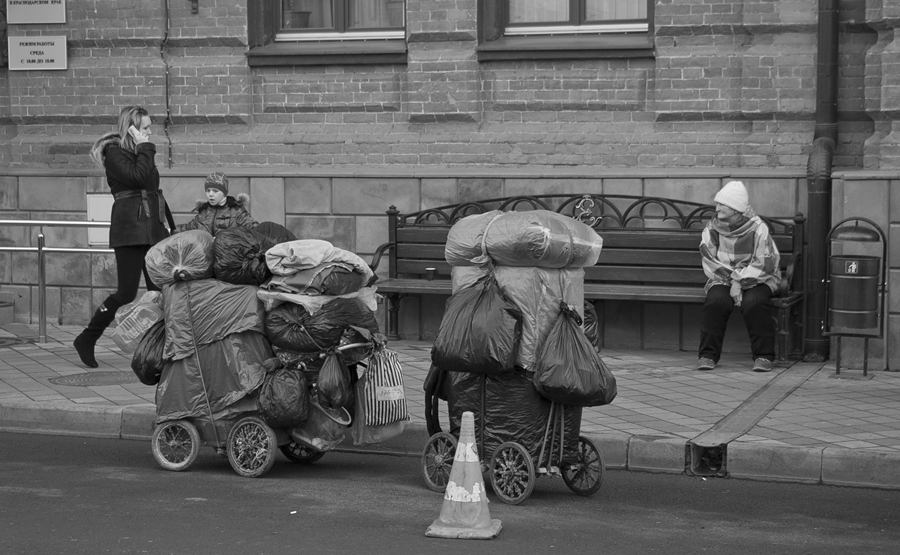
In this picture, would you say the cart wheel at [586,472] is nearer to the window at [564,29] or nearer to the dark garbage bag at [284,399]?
the dark garbage bag at [284,399]

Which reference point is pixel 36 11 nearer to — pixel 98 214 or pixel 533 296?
pixel 98 214

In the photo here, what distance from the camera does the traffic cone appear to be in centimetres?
560

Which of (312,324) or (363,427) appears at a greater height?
(312,324)

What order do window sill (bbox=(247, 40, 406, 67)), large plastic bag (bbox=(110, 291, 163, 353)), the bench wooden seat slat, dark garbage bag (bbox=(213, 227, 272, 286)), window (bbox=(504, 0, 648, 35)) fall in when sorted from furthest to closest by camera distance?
1. window sill (bbox=(247, 40, 406, 67))
2. window (bbox=(504, 0, 648, 35))
3. the bench wooden seat slat
4. large plastic bag (bbox=(110, 291, 163, 353))
5. dark garbage bag (bbox=(213, 227, 272, 286))

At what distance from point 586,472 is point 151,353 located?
8.06 feet

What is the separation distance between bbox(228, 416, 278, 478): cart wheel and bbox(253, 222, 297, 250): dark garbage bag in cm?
98

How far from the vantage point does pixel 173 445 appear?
7047mm

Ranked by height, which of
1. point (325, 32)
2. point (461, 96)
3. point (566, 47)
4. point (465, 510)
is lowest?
point (465, 510)

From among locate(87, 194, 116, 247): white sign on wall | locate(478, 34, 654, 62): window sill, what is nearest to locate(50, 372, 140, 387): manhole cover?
locate(87, 194, 116, 247): white sign on wall

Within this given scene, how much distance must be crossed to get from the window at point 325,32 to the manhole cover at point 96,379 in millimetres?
3623

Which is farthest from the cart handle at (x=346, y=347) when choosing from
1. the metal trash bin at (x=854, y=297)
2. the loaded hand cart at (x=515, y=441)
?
the metal trash bin at (x=854, y=297)

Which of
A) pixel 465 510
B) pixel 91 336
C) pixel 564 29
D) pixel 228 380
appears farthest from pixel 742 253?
pixel 91 336

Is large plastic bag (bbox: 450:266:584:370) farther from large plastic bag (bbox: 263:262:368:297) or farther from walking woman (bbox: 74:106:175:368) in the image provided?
walking woman (bbox: 74:106:175:368)

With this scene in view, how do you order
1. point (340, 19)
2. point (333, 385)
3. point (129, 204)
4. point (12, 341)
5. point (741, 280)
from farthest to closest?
1. point (340, 19)
2. point (12, 341)
3. point (741, 280)
4. point (129, 204)
5. point (333, 385)
